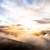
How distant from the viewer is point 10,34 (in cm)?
116

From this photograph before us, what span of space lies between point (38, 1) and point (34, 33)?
31cm

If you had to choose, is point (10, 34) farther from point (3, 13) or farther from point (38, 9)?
point (38, 9)

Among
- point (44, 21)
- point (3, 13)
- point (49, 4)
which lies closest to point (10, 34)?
point (3, 13)

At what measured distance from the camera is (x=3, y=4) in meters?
1.17

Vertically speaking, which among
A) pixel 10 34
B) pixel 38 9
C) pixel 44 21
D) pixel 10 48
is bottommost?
pixel 10 48

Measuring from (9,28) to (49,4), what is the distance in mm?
453

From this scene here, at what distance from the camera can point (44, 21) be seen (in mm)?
1198

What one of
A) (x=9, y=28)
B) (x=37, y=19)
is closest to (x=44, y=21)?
(x=37, y=19)

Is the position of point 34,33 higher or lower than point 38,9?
lower

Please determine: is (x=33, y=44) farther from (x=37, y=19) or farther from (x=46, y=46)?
(x=37, y=19)

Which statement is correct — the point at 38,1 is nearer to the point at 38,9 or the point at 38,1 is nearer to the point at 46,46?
the point at 38,9

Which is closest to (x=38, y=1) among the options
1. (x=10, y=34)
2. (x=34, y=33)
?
(x=34, y=33)

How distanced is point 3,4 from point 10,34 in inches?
11.5

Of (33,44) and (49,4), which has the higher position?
(49,4)
